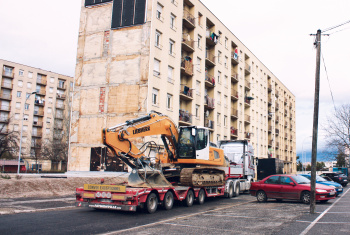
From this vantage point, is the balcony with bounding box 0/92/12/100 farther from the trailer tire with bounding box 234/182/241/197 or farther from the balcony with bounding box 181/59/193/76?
the trailer tire with bounding box 234/182/241/197

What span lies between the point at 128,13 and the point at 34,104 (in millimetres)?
52442

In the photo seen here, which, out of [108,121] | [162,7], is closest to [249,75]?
[162,7]

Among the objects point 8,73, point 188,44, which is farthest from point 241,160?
point 8,73

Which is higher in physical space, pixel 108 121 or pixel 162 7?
pixel 162 7

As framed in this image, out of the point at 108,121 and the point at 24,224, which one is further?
the point at 108,121

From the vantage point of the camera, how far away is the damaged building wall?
28828mm

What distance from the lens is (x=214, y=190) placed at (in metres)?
17.7

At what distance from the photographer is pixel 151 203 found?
40.3 ft

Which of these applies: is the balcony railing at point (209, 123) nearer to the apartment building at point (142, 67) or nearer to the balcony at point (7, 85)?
the apartment building at point (142, 67)

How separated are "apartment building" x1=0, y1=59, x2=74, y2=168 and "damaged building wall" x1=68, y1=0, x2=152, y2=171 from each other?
40646 mm

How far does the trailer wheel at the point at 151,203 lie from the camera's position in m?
12.0

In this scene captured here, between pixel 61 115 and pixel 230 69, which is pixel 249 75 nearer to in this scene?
pixel 230 69

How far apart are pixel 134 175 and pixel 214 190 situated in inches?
244

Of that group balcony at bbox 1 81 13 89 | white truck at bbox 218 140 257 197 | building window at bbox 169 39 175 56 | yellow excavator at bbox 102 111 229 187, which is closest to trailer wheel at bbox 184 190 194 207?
yellow excavator at bbox 102 111 229 187
